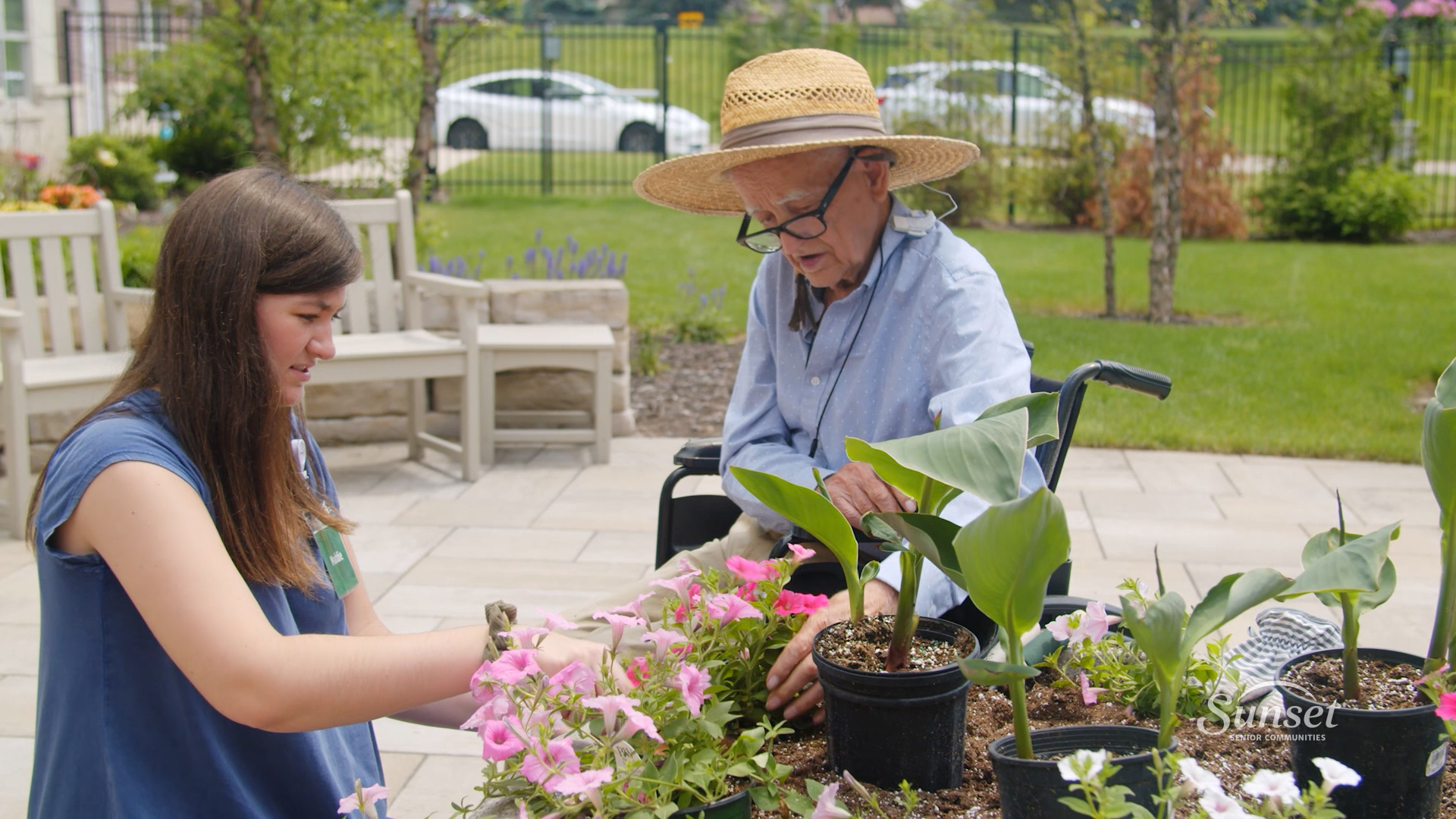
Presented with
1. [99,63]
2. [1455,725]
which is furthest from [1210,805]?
[99,63]

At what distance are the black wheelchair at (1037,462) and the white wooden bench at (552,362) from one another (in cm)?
250

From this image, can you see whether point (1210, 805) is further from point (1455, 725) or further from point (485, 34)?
point (485, 34)

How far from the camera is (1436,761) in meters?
1.05

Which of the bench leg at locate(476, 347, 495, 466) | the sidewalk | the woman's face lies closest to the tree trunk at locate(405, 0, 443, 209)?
the sidewalk

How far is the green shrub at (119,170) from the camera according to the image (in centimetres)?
1051

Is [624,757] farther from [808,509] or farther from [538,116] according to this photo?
[538,116]

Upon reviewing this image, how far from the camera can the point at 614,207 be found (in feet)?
43.7

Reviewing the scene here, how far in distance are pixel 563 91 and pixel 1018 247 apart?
368 inches

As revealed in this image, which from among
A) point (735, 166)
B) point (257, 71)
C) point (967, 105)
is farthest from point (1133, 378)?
point (967, 105)

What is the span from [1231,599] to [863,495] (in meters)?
0.94

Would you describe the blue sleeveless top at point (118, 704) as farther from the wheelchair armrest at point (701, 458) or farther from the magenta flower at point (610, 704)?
the wheelchair armrest at point (701, 458)

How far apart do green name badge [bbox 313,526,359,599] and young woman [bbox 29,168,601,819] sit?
0.08 metres

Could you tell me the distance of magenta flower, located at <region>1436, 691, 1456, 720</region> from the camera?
970 mm

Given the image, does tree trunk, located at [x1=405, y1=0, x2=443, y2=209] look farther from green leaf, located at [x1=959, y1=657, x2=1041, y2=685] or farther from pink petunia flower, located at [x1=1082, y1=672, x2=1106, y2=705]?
green leaf, located at [x1=959, y1=657, x2=1041, y2=685]
